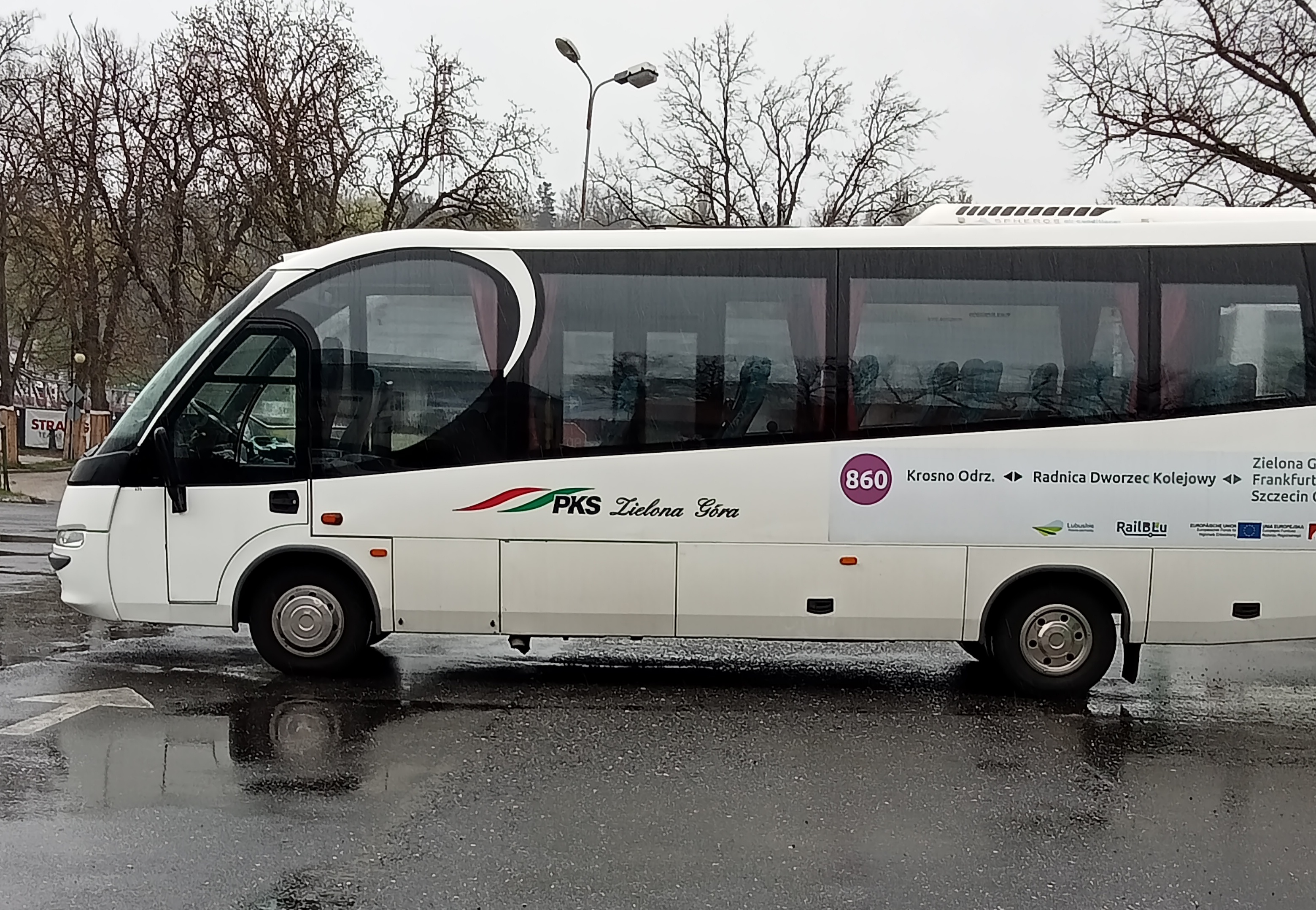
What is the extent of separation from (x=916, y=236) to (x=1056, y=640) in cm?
285

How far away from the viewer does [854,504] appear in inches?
309

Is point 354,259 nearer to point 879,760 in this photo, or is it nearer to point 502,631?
point 502,631

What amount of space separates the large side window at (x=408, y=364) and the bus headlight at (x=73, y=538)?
5.37ft

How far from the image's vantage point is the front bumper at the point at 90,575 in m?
8.03

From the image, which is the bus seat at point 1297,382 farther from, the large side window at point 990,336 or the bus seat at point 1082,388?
the bus seat at point 1082,388

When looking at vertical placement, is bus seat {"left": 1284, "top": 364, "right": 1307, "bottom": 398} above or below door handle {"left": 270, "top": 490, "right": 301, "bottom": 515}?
above

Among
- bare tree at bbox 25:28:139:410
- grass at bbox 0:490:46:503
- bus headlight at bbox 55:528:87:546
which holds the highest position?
bare tree at bbox 25:28:139:410

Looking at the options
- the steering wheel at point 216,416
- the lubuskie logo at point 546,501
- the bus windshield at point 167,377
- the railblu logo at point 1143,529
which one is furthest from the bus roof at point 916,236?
the railblu logo at point 1143,529

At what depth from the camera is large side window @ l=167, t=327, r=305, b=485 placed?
26.3 feet

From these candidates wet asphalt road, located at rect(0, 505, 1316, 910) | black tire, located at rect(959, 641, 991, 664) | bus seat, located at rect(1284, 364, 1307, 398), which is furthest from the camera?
black tire, located at rect(959, 641, 991, 664)

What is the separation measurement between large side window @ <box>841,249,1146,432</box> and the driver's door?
3710mm

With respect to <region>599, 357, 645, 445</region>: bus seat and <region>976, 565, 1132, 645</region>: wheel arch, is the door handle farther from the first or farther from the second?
<region>976, 565, 1132, 645</region>: wheel arch

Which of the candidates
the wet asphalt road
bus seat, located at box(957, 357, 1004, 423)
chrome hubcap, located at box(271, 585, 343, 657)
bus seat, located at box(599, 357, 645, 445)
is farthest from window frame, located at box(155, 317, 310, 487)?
bus seat, located at box(957, 357, 1004, 423)

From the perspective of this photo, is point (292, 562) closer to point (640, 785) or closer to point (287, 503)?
point (287, 503)
